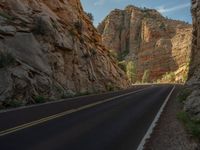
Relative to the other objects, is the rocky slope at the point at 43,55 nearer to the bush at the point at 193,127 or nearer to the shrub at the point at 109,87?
the shrub at the point at 109,87

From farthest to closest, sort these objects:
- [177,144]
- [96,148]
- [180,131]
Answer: [180,131]
[177,144]
[96,148]

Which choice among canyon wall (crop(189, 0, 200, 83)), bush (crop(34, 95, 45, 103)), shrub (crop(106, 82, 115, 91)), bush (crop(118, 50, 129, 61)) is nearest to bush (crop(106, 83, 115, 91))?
shrub (crop(106, 82, 115, 91))

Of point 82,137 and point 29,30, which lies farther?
point 29,30

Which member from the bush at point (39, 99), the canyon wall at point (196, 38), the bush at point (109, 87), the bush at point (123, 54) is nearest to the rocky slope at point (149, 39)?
the bush at point (123, 54)

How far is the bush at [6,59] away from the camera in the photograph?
2132 centimetres

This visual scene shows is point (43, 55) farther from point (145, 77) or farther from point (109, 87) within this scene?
point (145, 77)

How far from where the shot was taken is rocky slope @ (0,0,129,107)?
22.3 m

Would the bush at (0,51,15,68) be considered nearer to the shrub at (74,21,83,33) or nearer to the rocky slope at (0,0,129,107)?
the rocky slope at (0,0,129,107)

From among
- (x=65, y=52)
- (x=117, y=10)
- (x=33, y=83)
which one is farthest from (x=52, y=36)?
(x=117, y=10)

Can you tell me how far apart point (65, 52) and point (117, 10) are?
140142mm

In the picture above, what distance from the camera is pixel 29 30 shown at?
29234 millimetres

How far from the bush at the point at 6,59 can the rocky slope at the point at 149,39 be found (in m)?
96.2

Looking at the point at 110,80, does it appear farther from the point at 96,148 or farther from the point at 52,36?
the point at 96,148

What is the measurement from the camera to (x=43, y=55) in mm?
28953
